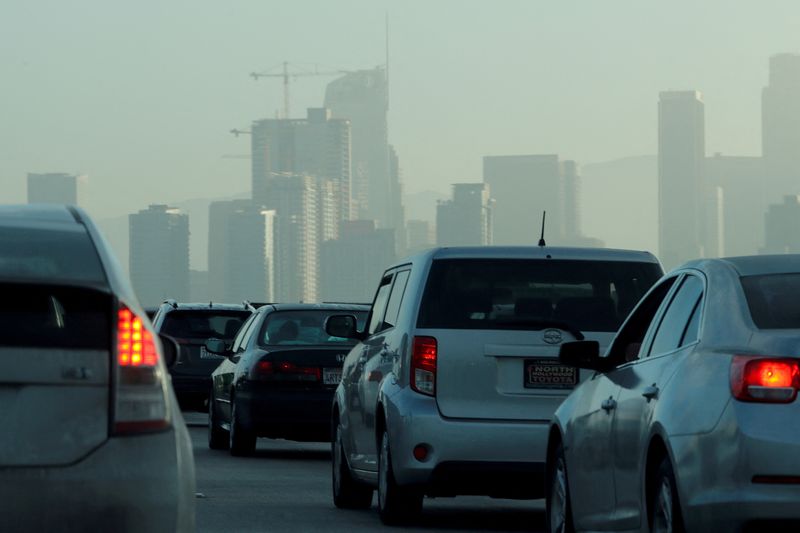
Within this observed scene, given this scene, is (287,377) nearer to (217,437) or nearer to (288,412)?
(288,412)

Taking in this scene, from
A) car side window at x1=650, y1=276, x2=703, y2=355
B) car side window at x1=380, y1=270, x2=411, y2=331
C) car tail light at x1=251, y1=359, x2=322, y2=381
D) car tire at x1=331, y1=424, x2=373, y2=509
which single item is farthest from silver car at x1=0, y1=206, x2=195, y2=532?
car tail light at x1=251, y1=359, x2=322, y2=381

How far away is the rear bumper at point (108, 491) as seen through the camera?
5973 millimetres

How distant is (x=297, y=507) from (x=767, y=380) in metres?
7.32

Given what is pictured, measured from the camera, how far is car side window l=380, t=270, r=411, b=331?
1283 cm

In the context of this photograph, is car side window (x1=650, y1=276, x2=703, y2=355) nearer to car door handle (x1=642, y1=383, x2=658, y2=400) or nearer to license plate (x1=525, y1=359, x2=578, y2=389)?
car door handle (x1=642, y1=383, x2=658, y2=400)

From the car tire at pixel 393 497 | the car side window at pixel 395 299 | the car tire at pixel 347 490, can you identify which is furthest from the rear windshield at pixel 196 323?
the car tire at pixel 393 497

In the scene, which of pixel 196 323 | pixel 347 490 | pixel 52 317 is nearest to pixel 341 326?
pixel 347 490

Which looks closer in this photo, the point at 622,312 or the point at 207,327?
the point at 622,312

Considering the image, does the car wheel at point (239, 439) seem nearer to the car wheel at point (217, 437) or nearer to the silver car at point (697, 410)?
the car wheel at point (217, 437)

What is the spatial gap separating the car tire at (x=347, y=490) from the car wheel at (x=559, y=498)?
3.67 meters

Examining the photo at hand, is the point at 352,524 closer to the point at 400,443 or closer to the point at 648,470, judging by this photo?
the point at 400,443

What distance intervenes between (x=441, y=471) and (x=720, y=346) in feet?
14.8

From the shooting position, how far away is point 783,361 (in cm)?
713

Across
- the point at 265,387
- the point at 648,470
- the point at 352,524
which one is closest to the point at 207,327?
the point at 265,387
